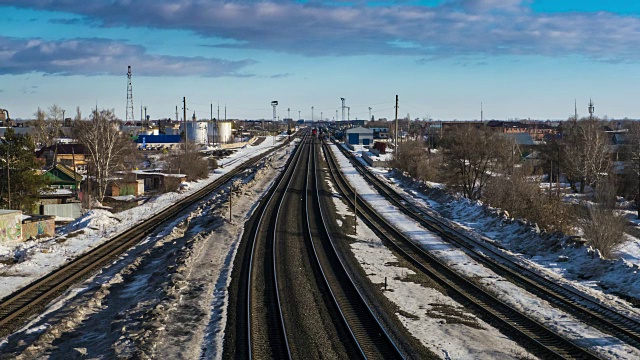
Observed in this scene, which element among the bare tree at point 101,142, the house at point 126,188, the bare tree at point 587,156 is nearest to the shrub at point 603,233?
the bare tree at point 587,156

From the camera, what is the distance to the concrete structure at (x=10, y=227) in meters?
23.3

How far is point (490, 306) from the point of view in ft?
46.0

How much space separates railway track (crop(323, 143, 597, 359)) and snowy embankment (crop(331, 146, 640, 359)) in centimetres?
34

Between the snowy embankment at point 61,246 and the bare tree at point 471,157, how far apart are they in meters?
19.4

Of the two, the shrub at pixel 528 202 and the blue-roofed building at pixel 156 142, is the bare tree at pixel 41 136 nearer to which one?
the blue-roofed building at pixel 156 142

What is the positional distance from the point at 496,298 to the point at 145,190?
36.1 metres

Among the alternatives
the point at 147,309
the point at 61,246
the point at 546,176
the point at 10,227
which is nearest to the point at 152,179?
the point at 10,227

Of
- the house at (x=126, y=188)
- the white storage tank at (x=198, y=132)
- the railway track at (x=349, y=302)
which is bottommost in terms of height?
the railway track at (x=349, y=302)

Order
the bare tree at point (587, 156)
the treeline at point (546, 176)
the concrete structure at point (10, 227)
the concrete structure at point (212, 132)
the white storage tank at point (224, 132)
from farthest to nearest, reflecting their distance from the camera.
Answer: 1. the concrete structure at point (212, 132)
2. the white storage tank at point (224, 132)
3. the bare tree at point (587, 156)
4. the treeline at point (546, 176)
5. the concrete structure at point (10, 227)

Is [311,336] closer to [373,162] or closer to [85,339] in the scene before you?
[85,339]

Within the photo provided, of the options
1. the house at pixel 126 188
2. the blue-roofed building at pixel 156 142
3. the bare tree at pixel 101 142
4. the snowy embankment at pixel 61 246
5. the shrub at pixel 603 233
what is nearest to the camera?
the snowy embankment at pixel 61 246

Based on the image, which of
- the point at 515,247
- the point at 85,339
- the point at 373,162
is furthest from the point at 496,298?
the point at 373,162

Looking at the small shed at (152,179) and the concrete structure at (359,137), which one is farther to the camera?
the concrete structure at (359,137)

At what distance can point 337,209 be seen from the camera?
3027 cm
